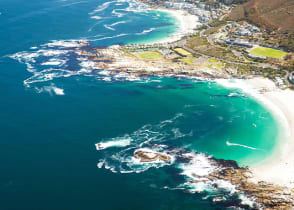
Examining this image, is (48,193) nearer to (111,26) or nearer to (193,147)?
(193,147)

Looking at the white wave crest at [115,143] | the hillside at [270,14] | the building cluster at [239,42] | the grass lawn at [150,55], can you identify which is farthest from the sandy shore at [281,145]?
the hillside at [270,14]

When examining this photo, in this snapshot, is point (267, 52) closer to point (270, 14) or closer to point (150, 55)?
point (270, 14)

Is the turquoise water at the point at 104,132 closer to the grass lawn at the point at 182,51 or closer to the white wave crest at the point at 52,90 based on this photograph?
the white wave crest at the point at 52,90

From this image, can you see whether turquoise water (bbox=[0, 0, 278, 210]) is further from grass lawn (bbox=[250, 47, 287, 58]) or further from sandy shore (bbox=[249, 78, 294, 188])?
grass lawn (bbox=[250, 47, 287, 58])

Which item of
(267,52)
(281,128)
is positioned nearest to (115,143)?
(281,128)

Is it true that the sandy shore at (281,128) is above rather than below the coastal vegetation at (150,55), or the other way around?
below
